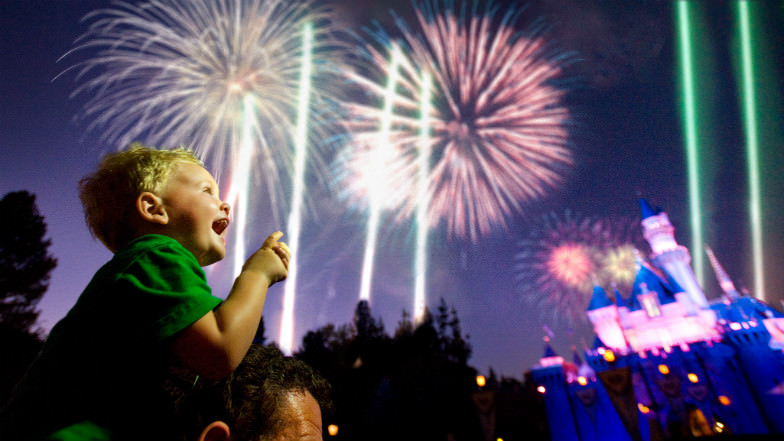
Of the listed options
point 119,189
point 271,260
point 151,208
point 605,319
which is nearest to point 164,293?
point 271,260

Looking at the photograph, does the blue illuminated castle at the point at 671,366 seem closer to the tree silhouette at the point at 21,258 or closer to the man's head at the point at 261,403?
the man's head at the point at 261,403

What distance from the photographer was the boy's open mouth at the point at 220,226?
1.83m

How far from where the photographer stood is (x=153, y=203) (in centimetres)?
167

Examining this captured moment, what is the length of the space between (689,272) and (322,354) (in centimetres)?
3641

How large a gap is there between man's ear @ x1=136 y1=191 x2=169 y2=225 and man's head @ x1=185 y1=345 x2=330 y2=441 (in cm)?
72

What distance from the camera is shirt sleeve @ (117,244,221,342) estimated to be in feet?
3.73

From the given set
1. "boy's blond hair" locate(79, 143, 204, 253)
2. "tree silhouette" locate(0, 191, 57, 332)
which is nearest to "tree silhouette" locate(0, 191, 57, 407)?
"tree silhouette" locate(0, 191, 57, 332)

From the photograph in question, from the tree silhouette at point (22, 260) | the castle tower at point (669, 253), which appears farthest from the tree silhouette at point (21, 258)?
the castle tower at point (669, 253)

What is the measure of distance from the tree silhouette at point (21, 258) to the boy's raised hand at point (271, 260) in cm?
3254

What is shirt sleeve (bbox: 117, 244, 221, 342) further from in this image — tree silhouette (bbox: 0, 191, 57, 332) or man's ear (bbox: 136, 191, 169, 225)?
tree silhouette (bbox: 0, 191, 57, 332)

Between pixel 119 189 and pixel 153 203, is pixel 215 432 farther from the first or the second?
pixel 119 189

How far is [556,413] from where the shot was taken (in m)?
28.4

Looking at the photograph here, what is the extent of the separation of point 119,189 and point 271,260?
0.79 metres

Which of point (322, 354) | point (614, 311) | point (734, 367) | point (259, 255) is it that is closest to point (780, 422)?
point (734, 367)
